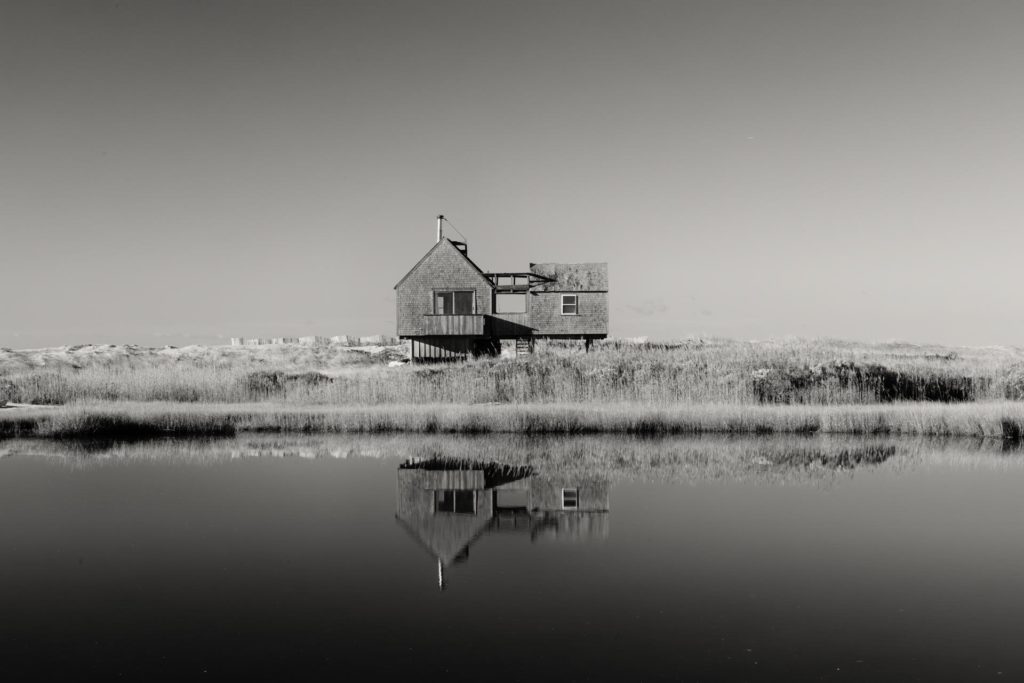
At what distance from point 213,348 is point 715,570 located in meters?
73.3

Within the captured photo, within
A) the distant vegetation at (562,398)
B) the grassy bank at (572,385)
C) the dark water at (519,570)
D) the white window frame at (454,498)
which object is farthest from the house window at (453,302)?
the white window frame at (454,498)

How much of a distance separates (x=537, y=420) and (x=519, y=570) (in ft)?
40.3

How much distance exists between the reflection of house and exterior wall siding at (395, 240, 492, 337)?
27.3 m

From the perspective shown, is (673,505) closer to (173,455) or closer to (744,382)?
(173,455)

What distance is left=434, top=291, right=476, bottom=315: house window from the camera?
144 feet

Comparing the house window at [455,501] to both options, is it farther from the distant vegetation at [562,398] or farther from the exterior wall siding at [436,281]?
the exterior wall siding at [436,281]

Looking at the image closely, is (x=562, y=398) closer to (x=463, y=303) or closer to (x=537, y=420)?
(x=537, y=420)

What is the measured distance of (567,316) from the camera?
45438mm

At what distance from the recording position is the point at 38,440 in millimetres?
21469

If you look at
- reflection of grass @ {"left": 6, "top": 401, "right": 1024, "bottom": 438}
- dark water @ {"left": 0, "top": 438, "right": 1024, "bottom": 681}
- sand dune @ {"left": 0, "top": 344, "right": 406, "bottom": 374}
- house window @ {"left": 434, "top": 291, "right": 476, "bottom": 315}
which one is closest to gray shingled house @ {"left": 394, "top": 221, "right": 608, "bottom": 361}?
house window @ {"left": 434, "top": 291, "right": 476, "bottom": 315}

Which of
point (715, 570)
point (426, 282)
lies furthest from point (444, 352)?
point (715, 570)

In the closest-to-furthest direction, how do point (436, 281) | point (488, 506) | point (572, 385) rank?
point (488, 506) < point (572, 385) < point (436, 281)

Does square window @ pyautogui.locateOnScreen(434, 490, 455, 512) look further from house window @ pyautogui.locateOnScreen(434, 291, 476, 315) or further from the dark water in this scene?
house window @ pyautogui.locateOnScreen(434, 291, 476, 315)

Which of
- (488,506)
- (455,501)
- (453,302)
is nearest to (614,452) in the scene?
(455,501)
